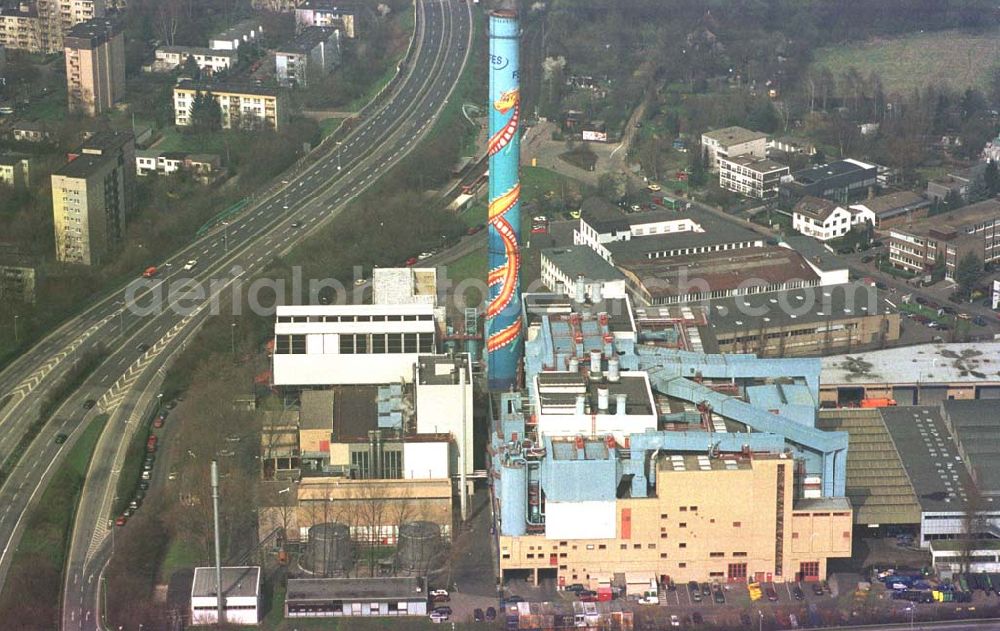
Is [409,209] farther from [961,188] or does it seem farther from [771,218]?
[961,188]

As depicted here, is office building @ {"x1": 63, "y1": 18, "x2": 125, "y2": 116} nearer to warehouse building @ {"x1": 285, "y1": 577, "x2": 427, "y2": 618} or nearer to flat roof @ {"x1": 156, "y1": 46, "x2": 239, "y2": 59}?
flat roof @ {"x1": 156, "y1": 46, "x2": 239, "y2": 59}

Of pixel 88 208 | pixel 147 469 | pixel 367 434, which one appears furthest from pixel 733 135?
pixel 147 469

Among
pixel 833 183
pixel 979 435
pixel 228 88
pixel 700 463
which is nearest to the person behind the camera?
pixel 700 463

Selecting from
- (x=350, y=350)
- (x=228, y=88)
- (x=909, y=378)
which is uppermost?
(x=228, y=88)

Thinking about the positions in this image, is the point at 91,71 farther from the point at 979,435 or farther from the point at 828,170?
the point at 979,435

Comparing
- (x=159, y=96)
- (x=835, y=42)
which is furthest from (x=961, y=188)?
(x=159, y=96)
